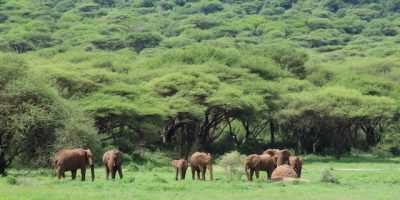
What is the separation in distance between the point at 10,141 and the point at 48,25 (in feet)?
441

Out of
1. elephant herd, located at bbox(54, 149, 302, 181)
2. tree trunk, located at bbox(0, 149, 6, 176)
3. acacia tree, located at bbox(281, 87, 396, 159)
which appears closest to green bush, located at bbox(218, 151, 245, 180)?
elephant herd, located at bbox(54, 149, 302, 181)

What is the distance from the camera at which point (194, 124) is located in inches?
2244

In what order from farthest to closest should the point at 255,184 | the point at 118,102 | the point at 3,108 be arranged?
the point at 118,102, the point at 3,108, the point at 255,184

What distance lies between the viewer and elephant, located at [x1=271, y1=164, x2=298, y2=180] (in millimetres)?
31530

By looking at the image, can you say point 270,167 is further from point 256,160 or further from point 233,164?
point 233,164

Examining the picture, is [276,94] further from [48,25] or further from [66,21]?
[66,21]

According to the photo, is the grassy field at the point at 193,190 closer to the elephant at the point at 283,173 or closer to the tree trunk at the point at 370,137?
the elephant at the point at 283,173

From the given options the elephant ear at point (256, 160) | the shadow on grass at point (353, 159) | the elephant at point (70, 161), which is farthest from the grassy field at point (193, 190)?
the shadow on grass at point (353, 159)

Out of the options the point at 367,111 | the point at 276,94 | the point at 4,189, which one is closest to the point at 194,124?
the point at 276,94

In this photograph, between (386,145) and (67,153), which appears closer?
(67,153)

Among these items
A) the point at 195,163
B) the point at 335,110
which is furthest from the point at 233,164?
the point at 335,110

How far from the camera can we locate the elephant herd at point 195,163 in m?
29.0

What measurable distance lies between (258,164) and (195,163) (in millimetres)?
3139

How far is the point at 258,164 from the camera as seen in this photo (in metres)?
31.9
